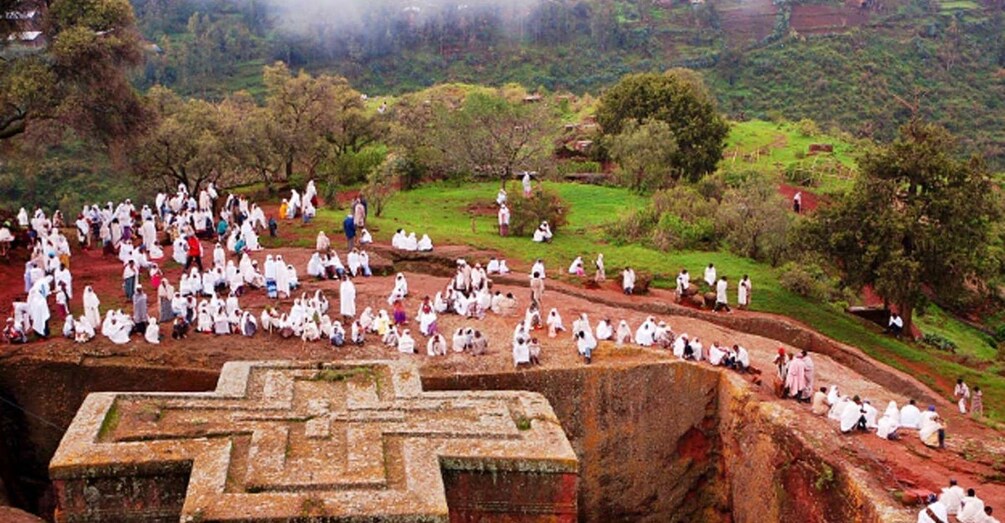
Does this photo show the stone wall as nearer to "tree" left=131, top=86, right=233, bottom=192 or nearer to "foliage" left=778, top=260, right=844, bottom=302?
"foliage" left=778, top=260, right=844, bottom=302

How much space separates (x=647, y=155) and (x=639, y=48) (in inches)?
1661

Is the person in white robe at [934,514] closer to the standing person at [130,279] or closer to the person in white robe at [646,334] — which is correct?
the person in white robe at [646,334]

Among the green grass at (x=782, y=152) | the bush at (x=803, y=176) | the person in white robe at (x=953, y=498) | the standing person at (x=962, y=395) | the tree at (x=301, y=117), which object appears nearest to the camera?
the person in white robe at (x=953, y=498)

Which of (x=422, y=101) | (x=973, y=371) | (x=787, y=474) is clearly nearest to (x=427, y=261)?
(x=787, y=474)

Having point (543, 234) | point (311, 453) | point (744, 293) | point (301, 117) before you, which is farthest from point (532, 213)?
point (311, 453)

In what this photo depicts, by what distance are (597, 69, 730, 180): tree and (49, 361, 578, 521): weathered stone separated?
92.5 feet

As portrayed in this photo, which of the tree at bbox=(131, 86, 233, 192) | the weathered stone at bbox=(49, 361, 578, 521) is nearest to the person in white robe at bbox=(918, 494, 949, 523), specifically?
the weathered stone at bbox=(49, 361, 578, 521)

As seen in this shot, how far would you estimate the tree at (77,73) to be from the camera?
24188mm

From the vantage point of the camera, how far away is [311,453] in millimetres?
13648

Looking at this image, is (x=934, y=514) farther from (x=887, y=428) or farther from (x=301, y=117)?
(x=301, y=117)

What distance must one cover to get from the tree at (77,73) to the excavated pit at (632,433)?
30.6 feet

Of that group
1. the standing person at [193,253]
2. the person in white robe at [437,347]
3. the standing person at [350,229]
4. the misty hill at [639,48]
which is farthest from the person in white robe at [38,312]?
the misty hill at [639,48]

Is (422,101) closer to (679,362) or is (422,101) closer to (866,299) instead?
(866,299)

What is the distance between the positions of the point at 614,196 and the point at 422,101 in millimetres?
13638
